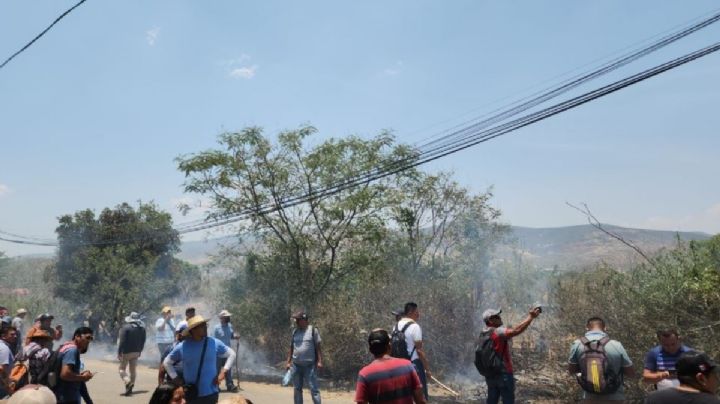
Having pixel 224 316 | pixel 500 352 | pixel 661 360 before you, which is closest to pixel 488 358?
pixel 500 352

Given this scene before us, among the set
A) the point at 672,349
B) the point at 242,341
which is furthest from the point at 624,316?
the point at 242,341

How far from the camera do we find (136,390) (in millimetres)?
11602

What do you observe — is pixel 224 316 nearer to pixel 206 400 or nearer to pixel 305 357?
pixel 305 357

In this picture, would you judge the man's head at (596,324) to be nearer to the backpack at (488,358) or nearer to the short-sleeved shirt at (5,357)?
the backpack at (488,358)

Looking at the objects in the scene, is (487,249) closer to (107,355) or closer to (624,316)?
(624,316)

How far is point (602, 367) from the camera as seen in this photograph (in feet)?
17.6

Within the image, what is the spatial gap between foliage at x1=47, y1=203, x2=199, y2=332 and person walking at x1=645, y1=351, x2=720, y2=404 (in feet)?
75.3

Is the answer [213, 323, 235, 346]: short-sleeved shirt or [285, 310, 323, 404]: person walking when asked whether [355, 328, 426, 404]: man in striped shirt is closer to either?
[285, 310, 323, 404]: person walking

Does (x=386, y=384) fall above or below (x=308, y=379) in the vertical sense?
above

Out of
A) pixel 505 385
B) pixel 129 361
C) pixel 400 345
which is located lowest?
pixel 129 361

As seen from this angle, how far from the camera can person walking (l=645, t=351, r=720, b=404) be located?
3.20 metres

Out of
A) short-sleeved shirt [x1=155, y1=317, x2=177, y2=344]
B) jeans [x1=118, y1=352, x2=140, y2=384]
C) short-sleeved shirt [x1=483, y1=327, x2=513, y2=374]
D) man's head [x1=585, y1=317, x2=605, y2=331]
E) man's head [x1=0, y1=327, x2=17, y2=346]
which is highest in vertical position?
man's head [x1=0, y1=327, x2=17, y2=346]

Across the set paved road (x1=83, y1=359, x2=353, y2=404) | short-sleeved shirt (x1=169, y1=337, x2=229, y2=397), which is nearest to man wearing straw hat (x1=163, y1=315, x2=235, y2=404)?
short-sleeved shirt (x1=169, y1=337, x2=229, y2=397)

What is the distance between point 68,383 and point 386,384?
11.2ft
